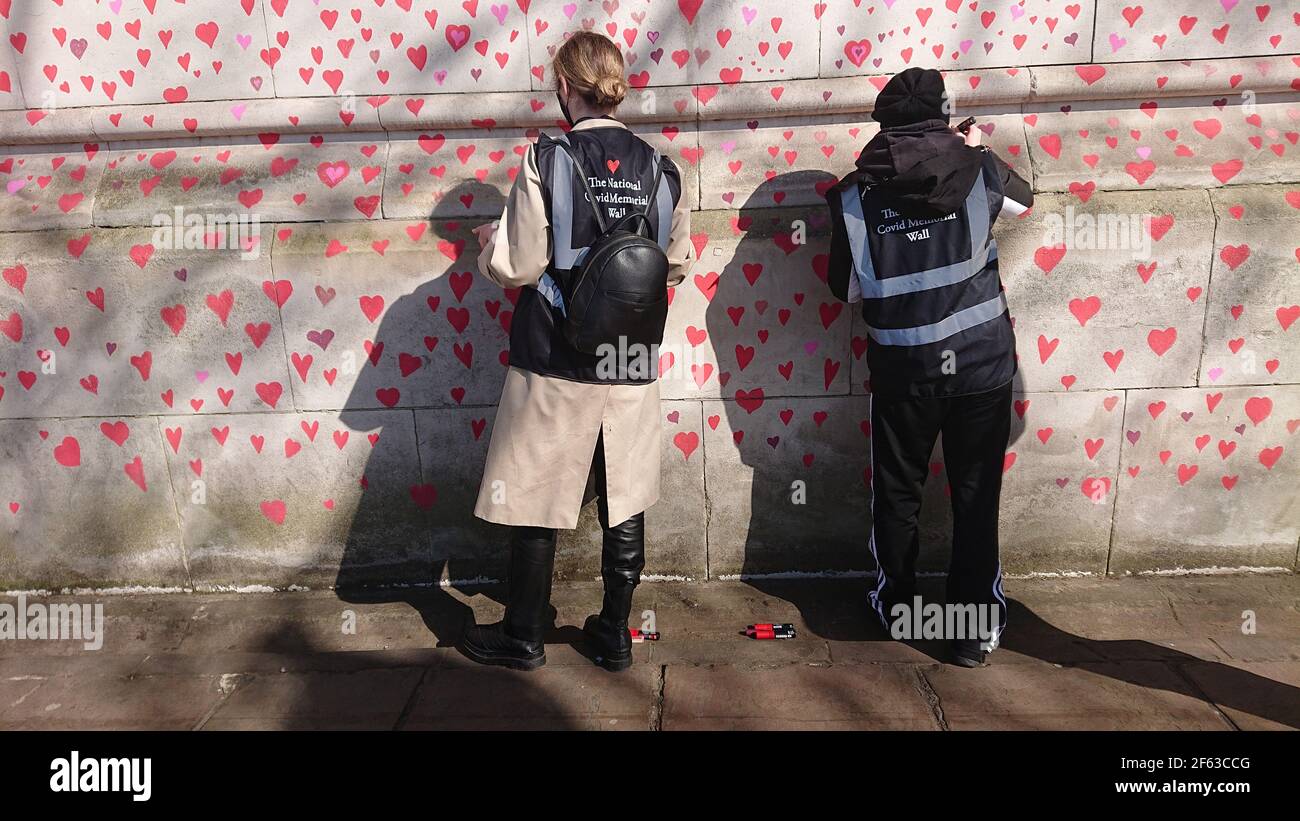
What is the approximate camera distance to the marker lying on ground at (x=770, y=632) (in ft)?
12.1

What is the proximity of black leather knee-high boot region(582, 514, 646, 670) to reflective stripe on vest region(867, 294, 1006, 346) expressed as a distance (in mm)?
1202

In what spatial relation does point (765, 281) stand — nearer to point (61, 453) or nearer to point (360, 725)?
point (360, 725)

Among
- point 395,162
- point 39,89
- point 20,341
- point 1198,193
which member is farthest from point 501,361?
point 1198,193

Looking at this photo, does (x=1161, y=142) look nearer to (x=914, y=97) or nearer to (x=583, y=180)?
(x=914, y=97)

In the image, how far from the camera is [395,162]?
13.4ft

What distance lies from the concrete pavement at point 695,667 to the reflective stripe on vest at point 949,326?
1.25 metres

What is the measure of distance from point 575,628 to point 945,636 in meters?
1.55

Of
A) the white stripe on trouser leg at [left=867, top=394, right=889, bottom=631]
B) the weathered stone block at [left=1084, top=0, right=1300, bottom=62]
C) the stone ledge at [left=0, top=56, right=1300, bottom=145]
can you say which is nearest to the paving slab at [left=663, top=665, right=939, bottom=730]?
the white stripe on trouser leg at [left=867, top=394, right=889, bottom=631]

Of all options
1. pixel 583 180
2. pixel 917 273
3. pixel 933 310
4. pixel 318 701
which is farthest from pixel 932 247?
pixel 318 701

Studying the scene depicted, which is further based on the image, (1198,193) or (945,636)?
(1198,193)

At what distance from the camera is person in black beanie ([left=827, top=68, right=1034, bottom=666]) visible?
3.12 meters

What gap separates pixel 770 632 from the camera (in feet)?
12.1

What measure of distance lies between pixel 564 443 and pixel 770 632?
123 cm

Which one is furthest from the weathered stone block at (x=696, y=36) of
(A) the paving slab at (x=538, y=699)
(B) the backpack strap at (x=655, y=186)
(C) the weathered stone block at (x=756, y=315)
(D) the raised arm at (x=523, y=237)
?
(A) the paving slab at (x=538, y=699)
